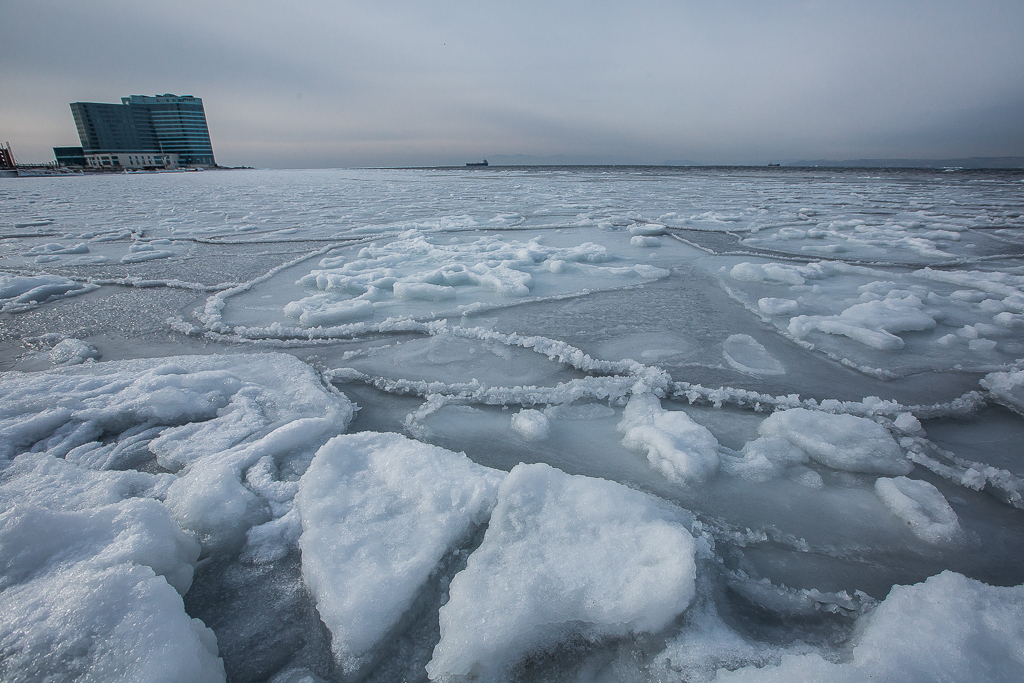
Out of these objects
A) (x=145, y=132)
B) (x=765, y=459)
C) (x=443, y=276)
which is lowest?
(x=765, y=459)

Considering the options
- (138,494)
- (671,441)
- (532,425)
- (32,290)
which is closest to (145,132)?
(32,290)

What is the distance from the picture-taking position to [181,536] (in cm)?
103

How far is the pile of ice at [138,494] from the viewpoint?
30.8 inches

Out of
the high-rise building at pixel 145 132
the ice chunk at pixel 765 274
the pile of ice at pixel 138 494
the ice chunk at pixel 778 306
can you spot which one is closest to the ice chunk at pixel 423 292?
the pile of ice at pixel 138 494

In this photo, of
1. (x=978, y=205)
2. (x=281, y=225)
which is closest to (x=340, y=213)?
(x=281, y=225)

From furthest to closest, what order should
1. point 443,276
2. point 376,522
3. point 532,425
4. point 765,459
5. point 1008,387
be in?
point 443,276 → point 1008,387 → point 532,425 → point 765,459 → point 376,522

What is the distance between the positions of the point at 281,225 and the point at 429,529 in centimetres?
759

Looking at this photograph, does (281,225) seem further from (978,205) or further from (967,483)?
(978,205)

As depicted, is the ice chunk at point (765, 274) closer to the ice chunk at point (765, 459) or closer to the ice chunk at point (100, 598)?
the ice chunk at point (765, 459)

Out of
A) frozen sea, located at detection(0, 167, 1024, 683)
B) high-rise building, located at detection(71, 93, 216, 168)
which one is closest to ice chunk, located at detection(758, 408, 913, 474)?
frozen sea, located at detection(0, 167, 1024, 683)

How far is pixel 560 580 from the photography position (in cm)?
94

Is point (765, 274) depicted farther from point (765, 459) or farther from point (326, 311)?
point (326, 311)

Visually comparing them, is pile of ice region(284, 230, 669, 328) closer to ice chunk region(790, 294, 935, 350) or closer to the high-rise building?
ice chunk region(790, 294, 935, 350)

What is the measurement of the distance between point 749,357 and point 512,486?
1597 millimetres
